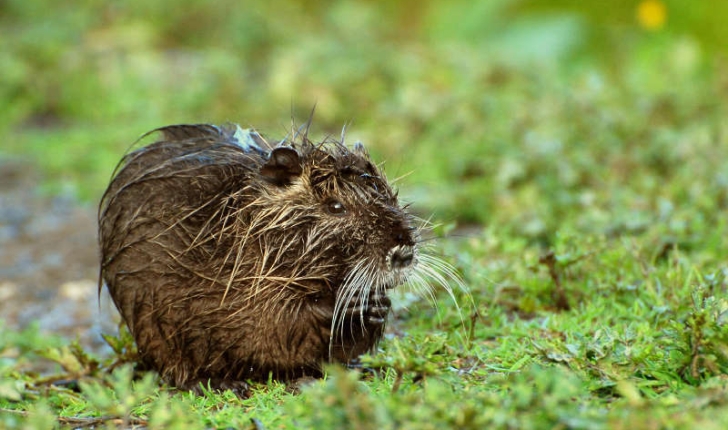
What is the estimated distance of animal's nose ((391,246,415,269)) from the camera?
374 cm

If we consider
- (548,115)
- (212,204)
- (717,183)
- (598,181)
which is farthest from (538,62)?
(212,204)

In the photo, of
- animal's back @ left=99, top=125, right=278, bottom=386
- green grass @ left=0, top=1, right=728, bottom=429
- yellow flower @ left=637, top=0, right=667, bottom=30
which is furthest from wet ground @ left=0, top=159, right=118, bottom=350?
yellow flower @ left=637, top=0, right=667, bottom=30

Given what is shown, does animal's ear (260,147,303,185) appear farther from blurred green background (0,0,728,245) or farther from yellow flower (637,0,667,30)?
yellow flower (637,0,667,30)

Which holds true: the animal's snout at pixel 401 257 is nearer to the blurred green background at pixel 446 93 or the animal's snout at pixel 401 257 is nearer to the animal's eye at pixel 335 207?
the animal's eye at pixel 335 207

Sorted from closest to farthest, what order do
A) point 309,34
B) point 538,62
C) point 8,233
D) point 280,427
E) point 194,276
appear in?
A: point 280,427
point 194,276
point 8,233
point 538,62
point 309,34

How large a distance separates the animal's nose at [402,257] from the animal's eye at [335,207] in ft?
0.98

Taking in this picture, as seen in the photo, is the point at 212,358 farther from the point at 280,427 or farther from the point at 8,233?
the point at 8,233

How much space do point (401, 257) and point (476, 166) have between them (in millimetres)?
4177

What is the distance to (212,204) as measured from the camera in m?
3.87

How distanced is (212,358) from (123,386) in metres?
0.89

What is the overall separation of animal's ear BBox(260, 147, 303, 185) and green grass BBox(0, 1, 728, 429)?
0.86 m

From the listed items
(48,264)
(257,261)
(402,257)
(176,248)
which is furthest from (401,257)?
(48,264)

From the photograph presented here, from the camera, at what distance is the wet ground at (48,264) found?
5.88 m

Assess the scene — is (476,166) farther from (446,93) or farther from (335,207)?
(335,207)
